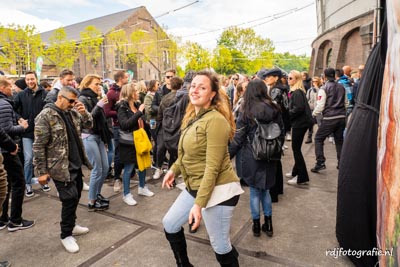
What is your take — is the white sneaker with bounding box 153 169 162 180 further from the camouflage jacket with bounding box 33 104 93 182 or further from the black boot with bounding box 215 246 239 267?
the black boot with bounding box 215 246 239 267

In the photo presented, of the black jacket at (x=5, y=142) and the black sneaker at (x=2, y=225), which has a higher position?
the black jacket at (x=5, y=142)

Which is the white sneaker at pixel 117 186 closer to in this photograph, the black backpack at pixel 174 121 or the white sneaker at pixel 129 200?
the white sneaker at pixel 129 200

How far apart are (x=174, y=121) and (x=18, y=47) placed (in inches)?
1545

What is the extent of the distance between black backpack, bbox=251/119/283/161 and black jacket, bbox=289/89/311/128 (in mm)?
2003

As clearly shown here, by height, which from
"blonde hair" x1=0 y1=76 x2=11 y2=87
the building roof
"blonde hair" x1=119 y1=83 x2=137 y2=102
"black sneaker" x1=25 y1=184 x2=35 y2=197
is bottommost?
"black sneaker" x1=25 y1=184 x2=35 y2=197

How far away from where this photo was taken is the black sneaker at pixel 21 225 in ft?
13.0

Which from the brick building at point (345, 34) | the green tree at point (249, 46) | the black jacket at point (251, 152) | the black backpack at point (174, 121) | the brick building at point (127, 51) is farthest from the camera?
the green tree at point (249, 46)

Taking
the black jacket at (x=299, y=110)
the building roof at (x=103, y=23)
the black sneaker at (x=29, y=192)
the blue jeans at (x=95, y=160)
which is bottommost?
the black sneaker at (x=29, y=192)

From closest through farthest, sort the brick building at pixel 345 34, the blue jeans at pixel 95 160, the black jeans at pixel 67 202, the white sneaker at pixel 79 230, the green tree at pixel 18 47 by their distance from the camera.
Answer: the black jeans at pixel 67 202, the white sneaker at pixel 79 230, the blue jeans at pixel 95 160, the brick building at pixel 345 34, the green tree at pixel 18 47

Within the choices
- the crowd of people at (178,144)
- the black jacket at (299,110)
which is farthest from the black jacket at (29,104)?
the black jacket at (299,110)

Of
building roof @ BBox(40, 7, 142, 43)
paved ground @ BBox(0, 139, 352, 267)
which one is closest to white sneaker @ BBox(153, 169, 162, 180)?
paved ground @ BBox(0, 139, 352, 267)

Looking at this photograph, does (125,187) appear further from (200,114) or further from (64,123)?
(200,114)

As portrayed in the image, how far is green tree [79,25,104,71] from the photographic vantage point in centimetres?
4366

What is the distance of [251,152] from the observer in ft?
12.1
